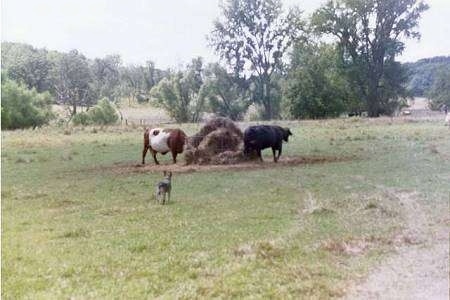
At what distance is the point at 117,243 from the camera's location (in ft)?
17.4

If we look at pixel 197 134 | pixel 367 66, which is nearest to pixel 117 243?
pixel 367 66

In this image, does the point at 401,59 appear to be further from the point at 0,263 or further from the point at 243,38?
the point at 0,263

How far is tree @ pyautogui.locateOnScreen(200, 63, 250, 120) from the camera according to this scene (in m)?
6.91

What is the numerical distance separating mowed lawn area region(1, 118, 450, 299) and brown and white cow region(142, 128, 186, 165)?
1272 millimetres

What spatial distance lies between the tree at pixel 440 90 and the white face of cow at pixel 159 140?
579cm

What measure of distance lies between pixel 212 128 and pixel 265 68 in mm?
3354

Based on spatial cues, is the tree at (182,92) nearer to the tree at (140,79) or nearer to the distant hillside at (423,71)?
the tree at (140,79)

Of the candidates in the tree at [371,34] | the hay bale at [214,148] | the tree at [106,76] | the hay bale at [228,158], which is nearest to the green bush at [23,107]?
the tree at [106,76]

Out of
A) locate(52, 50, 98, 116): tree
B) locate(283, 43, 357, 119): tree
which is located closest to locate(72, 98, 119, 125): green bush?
locate(52, 50, 98, 116): tree

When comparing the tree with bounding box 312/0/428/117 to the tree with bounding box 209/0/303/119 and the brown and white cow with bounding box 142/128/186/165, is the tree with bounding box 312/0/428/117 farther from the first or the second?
the brown and white cow with bounding box 142/128/186/165

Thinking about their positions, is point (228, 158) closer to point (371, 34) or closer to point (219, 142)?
point (219, 142)

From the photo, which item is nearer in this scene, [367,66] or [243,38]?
[367,66]

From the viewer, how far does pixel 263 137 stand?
11039 mm

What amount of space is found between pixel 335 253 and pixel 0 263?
2.91m
